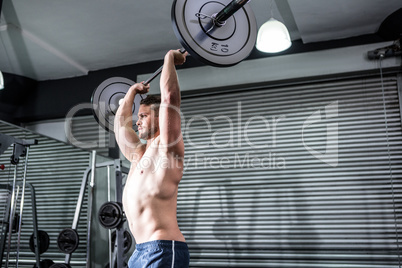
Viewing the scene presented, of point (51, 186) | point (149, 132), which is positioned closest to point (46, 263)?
point (51, 186)

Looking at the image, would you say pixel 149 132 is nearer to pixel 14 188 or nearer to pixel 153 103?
pixel 153 103

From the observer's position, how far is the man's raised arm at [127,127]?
2203mm

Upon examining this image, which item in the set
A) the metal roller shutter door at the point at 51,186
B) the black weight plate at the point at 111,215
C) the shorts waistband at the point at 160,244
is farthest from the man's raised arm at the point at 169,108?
the metal roller shutter door at the point at 51,186

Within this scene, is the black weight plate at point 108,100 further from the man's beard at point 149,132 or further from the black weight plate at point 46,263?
the black weight plate at point 46,263

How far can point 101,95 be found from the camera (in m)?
2.53

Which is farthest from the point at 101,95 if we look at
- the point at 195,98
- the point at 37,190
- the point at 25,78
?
the point at 25,78

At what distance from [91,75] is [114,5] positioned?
4.95 ft

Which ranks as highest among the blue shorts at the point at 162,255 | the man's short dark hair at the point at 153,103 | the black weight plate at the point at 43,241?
the man's short dark hair at the point at 153,103

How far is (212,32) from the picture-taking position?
1.74 m

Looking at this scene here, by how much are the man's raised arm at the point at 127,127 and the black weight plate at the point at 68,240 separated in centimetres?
186

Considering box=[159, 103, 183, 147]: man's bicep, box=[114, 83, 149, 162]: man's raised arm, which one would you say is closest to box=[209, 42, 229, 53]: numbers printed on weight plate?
box=[159, 103, 183, 147]: man's bicep

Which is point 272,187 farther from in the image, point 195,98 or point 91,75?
point 91,75

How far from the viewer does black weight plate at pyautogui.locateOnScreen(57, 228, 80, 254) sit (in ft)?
12.1

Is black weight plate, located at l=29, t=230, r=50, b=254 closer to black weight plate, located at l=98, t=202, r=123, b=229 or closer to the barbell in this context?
black weight plate, located at l=98, t=202, r=123, b=229
